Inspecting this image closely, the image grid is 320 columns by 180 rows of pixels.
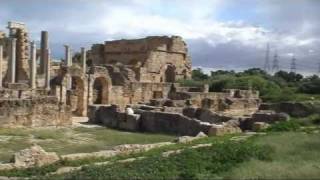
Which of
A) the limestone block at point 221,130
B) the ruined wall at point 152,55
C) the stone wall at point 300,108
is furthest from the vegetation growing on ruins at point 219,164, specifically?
the ruined wall at point 152,55

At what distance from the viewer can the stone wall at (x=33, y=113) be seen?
24.1 meters

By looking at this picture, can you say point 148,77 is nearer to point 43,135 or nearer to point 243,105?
point 243,105

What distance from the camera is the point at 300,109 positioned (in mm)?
28953

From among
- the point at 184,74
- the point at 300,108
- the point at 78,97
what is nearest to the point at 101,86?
the point at 78,97

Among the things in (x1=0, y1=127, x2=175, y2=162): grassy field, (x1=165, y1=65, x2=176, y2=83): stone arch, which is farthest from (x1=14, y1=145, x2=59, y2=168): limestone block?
(x1=165, y1=65, x2=176, y2=83): stone arch

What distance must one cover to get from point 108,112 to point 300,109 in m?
10.7

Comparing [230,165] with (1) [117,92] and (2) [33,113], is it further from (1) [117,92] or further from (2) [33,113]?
(1) [117,92]

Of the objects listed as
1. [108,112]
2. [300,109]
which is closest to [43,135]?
[108,112]

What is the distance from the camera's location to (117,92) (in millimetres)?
40906

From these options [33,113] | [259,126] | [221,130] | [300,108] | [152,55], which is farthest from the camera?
[152,55]

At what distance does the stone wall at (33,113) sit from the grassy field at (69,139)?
783mm

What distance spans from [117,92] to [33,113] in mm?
16081

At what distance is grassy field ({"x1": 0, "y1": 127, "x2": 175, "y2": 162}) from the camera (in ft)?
60.1

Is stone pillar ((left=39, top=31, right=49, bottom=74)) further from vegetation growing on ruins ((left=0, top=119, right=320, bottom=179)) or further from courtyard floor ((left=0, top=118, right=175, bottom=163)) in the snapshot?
vegetation growing on ruins ((left=0, top=119, right=320, bottom=179))
